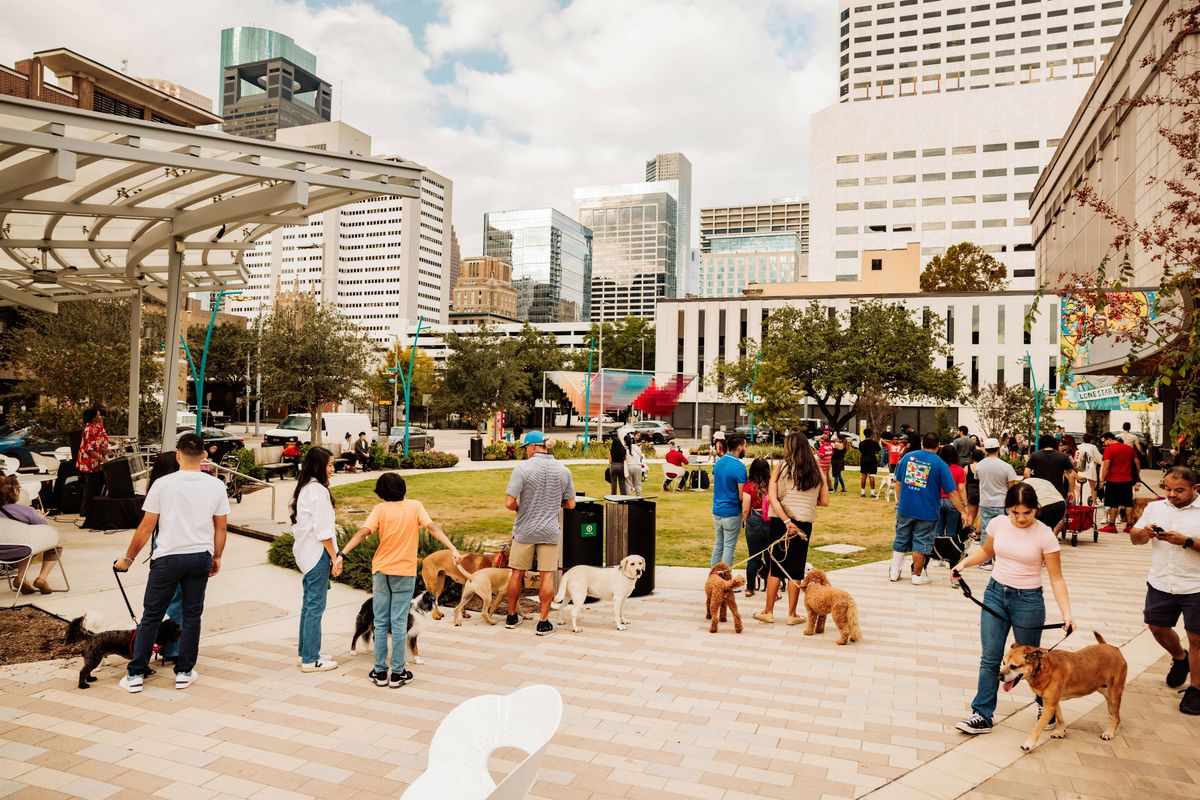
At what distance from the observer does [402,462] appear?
25.8 metres

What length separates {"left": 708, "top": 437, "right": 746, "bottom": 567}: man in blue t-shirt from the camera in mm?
8594

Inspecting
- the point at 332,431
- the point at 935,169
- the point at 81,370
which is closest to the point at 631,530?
the point at 81,370

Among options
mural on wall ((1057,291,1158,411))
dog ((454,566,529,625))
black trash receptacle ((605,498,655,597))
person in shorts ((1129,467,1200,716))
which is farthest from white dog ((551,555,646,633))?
mural on wall ((1057,291,1158,411))

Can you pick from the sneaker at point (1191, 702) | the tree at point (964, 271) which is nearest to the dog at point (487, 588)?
the sneaker at point (1191, 702)

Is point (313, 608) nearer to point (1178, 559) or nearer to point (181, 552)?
point (181, 552)

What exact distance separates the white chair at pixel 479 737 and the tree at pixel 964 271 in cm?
7023

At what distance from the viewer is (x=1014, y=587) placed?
4.89 metres

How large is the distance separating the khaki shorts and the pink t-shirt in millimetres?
3774

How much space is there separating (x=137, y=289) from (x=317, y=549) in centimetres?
1488

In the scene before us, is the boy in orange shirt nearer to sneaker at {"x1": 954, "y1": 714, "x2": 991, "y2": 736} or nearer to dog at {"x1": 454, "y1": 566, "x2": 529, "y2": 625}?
dog at {"x1": 454, "y1": 566, "x2": 529, "y2": 625}

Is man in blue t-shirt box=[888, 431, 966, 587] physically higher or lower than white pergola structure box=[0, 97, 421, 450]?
lower

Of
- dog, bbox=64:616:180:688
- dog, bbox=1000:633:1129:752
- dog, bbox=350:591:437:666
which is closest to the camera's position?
dog, bbox=1000:633:1129:752

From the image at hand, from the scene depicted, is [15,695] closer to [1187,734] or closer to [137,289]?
[1187,734]

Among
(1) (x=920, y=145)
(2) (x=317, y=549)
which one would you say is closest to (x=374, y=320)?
(1) (x=920, y=145)
